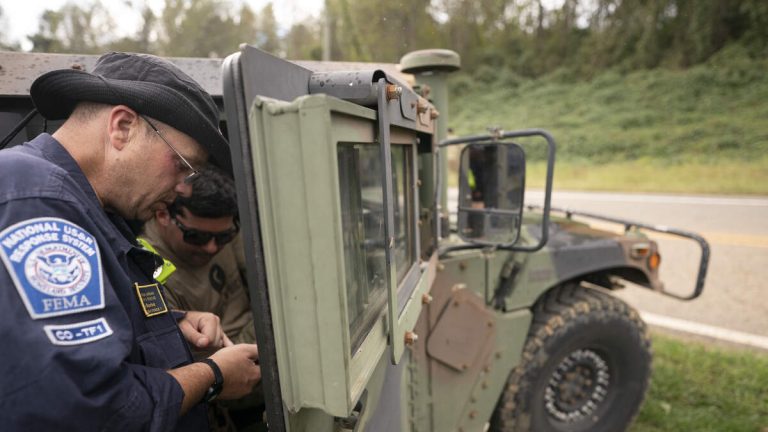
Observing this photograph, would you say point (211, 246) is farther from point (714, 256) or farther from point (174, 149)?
point (714, 256)

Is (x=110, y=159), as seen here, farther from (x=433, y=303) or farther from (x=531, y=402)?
(x=531, y=402)

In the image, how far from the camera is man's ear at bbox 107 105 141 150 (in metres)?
1.14

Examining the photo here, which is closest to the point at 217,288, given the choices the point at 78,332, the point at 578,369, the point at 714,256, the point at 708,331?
the point at 78,332

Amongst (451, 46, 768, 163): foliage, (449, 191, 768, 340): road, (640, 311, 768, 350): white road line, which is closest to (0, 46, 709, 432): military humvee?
(640, 311, 768, 350): white road line

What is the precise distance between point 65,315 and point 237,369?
45cm

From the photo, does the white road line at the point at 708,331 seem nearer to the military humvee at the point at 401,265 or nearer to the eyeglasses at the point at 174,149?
the military humvee at the point at 401,265

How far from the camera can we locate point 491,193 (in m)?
2.49

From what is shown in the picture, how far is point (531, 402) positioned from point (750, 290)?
4.47 meters

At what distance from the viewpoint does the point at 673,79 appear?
76.0 ft

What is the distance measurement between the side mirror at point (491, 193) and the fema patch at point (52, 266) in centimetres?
173

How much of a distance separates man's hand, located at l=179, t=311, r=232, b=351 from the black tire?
1635mm

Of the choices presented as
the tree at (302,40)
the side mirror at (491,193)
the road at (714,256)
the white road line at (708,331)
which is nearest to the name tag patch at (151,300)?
the side mirror at (491,193)

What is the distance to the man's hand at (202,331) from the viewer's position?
1518 mm

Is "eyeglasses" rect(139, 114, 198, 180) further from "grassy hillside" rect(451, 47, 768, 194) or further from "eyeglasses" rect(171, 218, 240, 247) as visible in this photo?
"grassy hillside" rect(451, 47, 768, 194)
